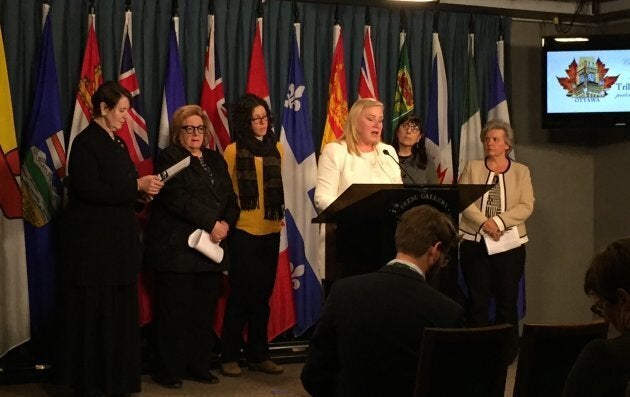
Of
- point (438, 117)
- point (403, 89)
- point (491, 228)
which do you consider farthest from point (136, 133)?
point (491, 228)

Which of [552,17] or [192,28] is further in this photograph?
[552,17]

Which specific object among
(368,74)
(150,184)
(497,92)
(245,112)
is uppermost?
(368,74)

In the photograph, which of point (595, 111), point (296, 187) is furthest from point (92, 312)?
point (595, 111)

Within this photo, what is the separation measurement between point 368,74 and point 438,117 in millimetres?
586

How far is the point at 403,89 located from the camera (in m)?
6.06

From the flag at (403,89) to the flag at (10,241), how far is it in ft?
7.83

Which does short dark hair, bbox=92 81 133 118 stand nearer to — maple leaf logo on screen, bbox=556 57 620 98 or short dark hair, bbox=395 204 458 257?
short dark hair, bbox=395 204 458 257

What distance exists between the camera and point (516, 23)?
6.59 metres

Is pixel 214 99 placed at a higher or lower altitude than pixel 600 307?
higher

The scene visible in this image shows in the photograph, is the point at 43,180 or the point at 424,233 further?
the point at 43,180

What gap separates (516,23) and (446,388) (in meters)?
4.53

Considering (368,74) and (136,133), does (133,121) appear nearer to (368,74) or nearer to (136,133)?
(136,133)

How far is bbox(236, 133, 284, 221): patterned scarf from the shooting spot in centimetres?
518

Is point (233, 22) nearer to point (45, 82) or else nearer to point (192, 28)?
point (192, 28)
